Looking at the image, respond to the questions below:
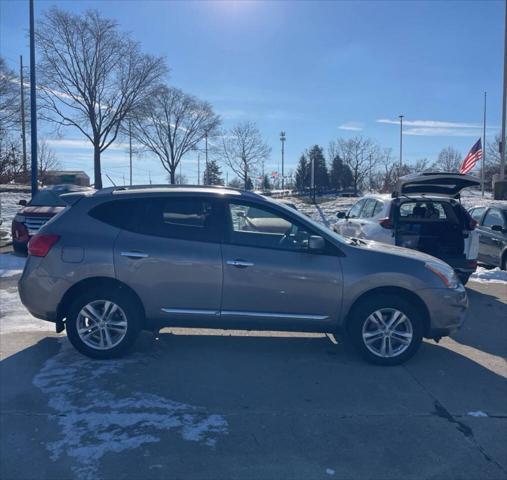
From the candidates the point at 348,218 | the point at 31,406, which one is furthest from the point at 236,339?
the point at 348,218

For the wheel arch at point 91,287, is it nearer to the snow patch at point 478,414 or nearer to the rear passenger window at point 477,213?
the snow patch at point 478,414

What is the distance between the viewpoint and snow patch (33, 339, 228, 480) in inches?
142

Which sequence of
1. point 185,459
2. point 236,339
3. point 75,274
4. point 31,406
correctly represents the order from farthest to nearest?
point 236,339
point 75,274
point 31,406
point 185,459

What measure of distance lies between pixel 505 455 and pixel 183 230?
137 inches

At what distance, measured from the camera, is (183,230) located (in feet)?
17.9

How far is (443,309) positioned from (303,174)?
6118 cm

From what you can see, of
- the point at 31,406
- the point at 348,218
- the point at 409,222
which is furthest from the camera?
the point at 348,218

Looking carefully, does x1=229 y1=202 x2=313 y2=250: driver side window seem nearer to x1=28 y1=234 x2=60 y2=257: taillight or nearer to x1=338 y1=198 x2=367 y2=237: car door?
x1=28 y1=234 x2=60 y2=257: taillight

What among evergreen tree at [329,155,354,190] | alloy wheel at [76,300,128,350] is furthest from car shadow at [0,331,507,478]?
evergreen tree at [329,155,354,190]

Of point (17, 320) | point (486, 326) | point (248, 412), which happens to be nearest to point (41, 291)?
point (17, 320)

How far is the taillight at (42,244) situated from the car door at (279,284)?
1.77 m

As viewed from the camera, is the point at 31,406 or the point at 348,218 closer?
the point at 31,406

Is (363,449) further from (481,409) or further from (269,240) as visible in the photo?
(269,240)

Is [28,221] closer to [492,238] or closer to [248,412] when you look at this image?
[248,412]
